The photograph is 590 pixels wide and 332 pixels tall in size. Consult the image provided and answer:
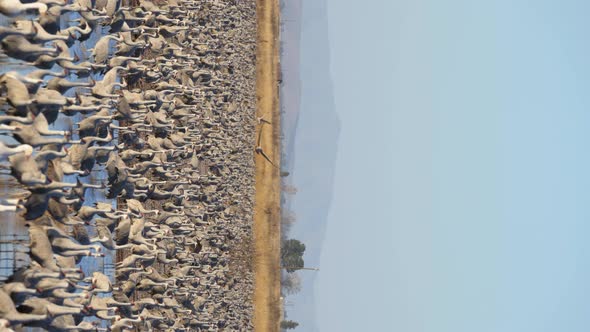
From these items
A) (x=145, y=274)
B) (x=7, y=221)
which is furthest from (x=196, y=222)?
(x=7, y=221)

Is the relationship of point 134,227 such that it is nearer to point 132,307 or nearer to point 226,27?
point 132,307

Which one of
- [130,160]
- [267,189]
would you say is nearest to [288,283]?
[267,189]

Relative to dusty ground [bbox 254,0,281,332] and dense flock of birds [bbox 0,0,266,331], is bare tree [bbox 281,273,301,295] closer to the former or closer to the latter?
dusty ground [bbox 254,0,281,332]

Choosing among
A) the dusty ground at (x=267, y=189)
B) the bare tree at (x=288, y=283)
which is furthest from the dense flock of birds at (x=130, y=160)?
the bare tree at (x=288, y=283)

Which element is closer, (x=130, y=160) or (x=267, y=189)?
(x=130, y=160)

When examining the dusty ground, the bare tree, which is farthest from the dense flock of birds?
the bare tree

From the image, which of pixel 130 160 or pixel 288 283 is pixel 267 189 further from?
pixel 130 160
